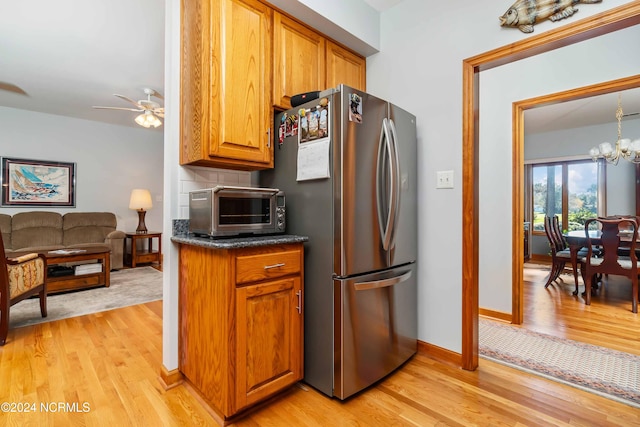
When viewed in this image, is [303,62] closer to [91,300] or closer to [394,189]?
[394,189]

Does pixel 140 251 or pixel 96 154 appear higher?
pixel 96 154

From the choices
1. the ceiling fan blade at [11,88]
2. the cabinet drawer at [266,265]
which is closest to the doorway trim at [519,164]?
the cabinet drawer at [266,265]

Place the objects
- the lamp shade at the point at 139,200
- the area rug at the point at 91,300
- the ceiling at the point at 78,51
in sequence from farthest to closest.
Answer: the lamp shade at the point at 139,200 < the area rug at the point at 91,300 < the ceiling at the point at 78,51

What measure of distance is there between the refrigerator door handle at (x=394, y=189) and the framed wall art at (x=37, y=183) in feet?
19.0

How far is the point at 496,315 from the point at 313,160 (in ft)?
8.21

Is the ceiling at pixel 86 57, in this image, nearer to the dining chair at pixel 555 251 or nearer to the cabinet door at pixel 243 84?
the cabinet door at pixel 243 84

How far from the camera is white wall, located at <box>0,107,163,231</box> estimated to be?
4.87 meters

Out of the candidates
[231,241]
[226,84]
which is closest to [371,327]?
[231,241]

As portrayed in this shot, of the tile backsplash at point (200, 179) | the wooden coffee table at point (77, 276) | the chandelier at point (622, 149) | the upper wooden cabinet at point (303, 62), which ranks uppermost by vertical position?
the upper wooden cabinet at point (303, 62)

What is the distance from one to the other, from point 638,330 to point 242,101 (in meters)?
3.73

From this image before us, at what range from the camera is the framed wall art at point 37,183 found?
4.79 meters

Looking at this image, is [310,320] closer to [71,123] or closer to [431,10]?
[431,10]

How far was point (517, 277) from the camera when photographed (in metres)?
2.83

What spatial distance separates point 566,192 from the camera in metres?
6.34
